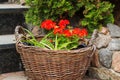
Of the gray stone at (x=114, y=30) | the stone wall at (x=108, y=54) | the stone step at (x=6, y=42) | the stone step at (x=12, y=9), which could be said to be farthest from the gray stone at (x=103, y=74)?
the stone step at (x=12, y=9)

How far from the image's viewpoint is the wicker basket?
2021mm

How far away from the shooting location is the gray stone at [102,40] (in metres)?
2.36

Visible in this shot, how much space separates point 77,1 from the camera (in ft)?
8.04

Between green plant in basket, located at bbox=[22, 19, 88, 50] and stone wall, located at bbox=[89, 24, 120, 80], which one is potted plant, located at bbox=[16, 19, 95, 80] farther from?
stone wall, located at bbox=[89, 24, 120, 80]

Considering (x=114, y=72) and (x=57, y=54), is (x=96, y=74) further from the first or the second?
(x=57, y=54)

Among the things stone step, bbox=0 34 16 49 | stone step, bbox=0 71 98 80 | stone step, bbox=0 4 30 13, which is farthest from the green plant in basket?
stone step, bbox=0 4 30 13

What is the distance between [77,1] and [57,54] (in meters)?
0.66

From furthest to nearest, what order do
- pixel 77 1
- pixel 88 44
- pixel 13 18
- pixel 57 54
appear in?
1. pixel 13 18
2. pixel 77 1
3. pixel 88 44
4. pixel 57 54

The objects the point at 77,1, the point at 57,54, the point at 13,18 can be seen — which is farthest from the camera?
the point at 13,18

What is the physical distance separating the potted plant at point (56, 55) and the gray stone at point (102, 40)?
13 cm

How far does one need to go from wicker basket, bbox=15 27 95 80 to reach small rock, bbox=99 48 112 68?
205 mm

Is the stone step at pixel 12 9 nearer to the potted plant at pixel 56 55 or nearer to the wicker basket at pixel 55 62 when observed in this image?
the potted plant at pixel 56 55

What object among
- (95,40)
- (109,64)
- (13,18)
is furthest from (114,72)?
(13,18)

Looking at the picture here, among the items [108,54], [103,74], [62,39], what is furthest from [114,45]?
[62,39]
